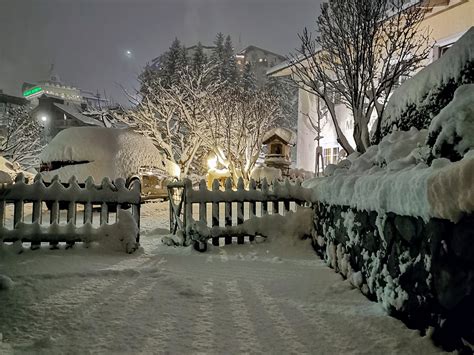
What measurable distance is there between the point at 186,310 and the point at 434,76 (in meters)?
4.02

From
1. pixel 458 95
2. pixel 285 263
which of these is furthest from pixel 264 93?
pixel 458 95

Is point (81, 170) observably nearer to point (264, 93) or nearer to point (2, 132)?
point (264, 93)

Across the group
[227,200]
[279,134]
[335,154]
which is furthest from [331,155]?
[227,200]

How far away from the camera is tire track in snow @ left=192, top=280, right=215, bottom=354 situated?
2506 millimetres

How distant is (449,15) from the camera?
44.0 feet

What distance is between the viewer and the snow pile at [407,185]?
6.64 feet

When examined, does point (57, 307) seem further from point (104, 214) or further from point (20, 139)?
point (20, 139)

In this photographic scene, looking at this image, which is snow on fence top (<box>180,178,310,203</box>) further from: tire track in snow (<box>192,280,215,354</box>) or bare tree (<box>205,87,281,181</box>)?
bare tree (<box>205,87,281,181</box>)

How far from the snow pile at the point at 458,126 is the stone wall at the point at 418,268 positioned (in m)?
0.64

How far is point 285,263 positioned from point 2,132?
35.5 m

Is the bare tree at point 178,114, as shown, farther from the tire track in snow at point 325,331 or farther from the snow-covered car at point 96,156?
the tire track in snow at point 325,331

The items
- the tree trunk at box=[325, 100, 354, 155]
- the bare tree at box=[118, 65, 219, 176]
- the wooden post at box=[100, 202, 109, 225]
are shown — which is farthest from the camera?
the bare tree at box=[118, 65, 219, 176]

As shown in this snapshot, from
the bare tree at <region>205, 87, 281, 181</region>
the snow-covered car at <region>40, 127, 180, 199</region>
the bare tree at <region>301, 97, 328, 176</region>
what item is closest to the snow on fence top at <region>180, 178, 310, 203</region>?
the snow-covered car at <region>40, 127, 180, 199</region>

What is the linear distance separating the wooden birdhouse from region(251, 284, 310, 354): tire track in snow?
20006 mm
